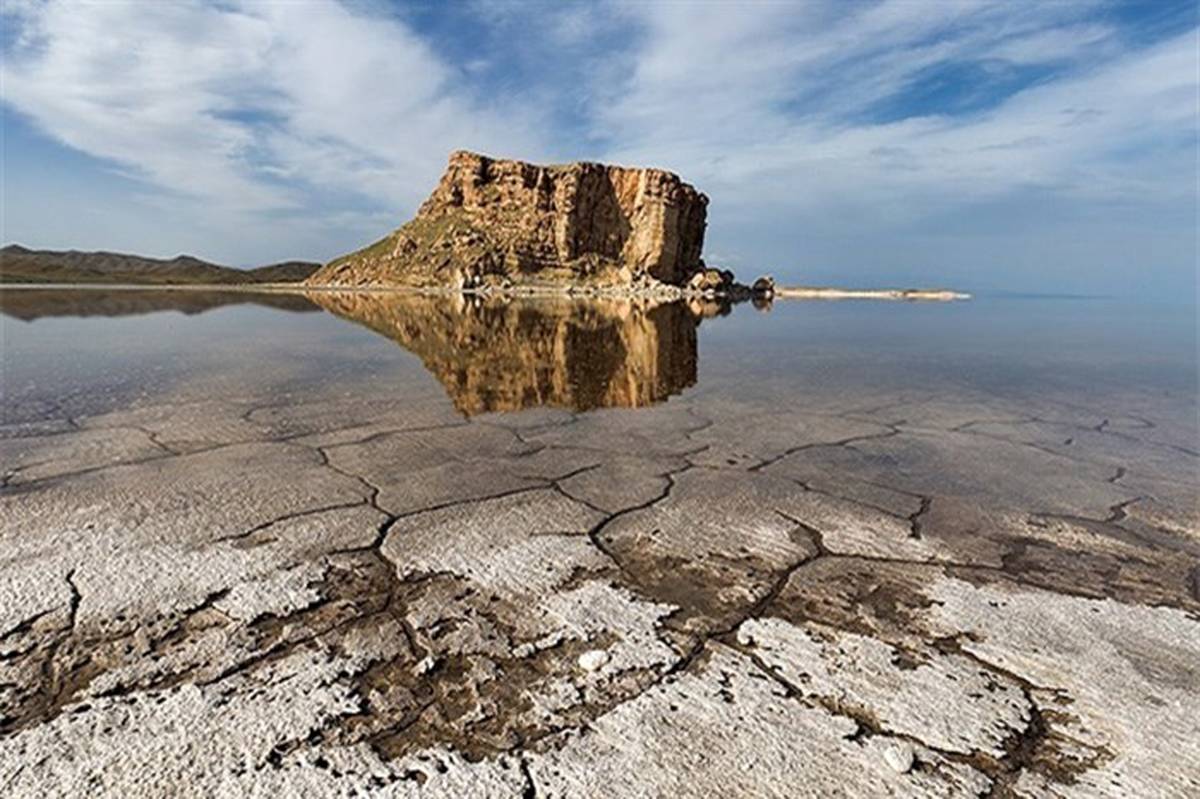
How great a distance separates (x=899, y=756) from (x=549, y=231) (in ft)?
301

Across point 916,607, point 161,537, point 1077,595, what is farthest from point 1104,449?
point 161,537

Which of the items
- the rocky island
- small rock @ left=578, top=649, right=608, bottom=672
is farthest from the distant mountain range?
small rock @ left=578, top=649, right=608, bottom=672

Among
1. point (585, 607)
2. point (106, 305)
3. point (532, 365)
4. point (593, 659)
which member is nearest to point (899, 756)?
point (593, 659)

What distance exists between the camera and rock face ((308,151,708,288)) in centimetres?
8762

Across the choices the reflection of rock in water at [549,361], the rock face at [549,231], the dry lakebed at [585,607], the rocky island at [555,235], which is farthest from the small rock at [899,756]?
the rock face at [549,231]

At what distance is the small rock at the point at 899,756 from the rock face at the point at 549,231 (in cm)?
8192

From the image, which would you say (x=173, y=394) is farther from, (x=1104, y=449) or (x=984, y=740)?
(x=1104, y=449)

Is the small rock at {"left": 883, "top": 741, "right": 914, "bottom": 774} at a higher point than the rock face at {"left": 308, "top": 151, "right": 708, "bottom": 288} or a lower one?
lower

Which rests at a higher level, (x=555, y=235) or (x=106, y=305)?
(x=555, y=235)

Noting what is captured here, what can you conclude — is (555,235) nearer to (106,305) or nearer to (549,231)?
(549,231)

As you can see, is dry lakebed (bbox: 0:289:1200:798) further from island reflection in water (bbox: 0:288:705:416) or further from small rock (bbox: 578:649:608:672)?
island reflection in water (bbox: 0:288:705:416)

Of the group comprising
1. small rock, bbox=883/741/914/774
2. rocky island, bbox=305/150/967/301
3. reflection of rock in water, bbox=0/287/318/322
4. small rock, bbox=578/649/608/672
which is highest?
rocky island, bbox=305/150/967/301

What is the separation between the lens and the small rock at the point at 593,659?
9.35 ft

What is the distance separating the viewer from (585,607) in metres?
3.38
